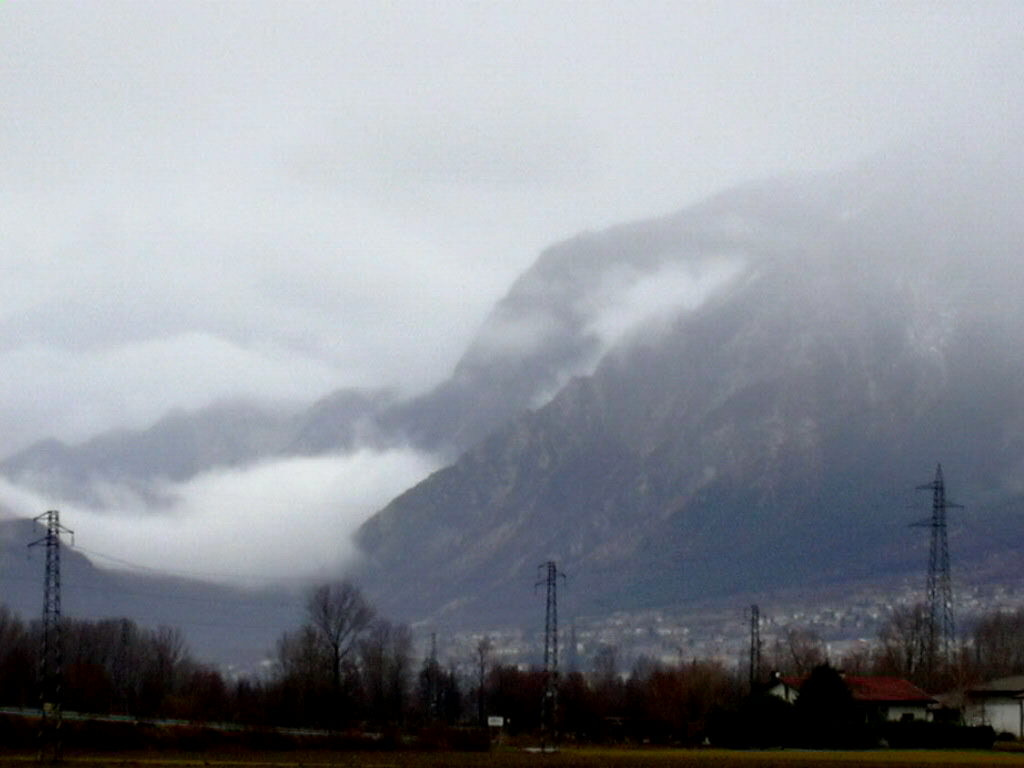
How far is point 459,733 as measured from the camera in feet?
479

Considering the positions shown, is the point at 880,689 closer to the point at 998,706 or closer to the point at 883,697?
the point at 883,697

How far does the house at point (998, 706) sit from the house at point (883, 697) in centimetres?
378

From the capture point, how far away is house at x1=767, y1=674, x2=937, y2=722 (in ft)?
535

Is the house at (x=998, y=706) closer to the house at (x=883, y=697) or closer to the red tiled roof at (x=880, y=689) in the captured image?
the house at (x=883, y=697)

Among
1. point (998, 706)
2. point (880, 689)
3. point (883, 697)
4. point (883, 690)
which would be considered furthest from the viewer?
point (880, 689)

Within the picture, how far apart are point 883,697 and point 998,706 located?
10580mm

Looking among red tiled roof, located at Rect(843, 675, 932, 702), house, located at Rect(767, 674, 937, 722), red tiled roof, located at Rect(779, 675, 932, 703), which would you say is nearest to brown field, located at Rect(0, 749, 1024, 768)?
house, located at Rect(767, 674, 937, 722)

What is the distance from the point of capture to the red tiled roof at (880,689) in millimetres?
A: 165375

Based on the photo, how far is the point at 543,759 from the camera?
4528 inches

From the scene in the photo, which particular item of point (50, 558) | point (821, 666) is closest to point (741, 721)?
point (821, 666)

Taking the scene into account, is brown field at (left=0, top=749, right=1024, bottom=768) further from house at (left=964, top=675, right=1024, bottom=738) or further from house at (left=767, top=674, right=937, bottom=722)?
house at (left=964, top=675, right=1024, bottom=738)

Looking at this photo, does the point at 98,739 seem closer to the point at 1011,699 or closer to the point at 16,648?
the point at 16,648

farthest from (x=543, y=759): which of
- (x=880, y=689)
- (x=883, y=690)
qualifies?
(x=880, y=689)

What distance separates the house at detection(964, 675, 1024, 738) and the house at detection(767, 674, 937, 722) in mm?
3784
